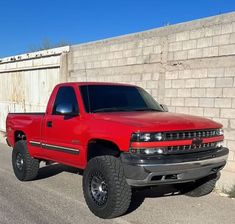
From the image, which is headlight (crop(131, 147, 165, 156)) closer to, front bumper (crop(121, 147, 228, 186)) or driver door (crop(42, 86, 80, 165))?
front bumper (crop(121, 147, 228, 186))

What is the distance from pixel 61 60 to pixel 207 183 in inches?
363

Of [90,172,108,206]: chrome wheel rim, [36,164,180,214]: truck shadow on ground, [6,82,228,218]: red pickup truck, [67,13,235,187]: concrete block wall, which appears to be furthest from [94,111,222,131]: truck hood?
[67,13,235,187]: concrete block wall

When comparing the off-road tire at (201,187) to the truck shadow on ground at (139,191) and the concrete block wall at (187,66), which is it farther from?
the concrete block wall at (187,66)

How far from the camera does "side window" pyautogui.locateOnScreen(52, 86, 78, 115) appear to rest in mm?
6705

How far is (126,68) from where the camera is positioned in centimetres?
1152

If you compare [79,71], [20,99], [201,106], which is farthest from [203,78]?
[20,99]

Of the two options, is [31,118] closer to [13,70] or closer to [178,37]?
[178,37]

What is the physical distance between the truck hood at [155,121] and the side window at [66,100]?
→ 0.66 metres

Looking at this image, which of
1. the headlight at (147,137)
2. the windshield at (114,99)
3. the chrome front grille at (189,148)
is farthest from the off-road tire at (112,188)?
the windshield at (114,99)

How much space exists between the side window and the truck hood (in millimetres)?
656

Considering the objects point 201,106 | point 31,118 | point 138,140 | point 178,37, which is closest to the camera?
point 138,140

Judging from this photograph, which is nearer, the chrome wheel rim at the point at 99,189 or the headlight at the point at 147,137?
the headlight at the point at 147,137

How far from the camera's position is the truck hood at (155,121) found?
A: 17.6 feet

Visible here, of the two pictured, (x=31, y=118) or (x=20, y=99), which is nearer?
(x=31, y=118)
